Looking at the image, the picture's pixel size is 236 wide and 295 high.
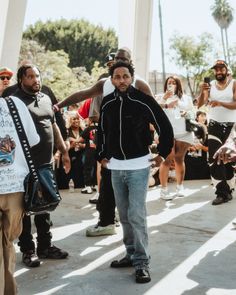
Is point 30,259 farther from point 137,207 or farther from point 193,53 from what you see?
point 193,53

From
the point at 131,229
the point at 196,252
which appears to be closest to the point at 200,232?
the point at 196,252

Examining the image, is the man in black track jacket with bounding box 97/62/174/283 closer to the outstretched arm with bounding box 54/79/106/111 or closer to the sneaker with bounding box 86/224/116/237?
the outstretched arm with bounding box 54/79/106/111

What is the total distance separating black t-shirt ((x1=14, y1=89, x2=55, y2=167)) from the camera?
4043mm

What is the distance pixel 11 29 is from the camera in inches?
286

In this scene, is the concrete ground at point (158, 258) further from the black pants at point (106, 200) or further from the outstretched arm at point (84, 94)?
the outstretched arm at point (84, 94)

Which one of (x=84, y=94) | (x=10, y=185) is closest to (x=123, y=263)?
(x=10, y=185)

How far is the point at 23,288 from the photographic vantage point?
3.60 meters

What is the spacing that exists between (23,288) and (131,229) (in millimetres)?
1038


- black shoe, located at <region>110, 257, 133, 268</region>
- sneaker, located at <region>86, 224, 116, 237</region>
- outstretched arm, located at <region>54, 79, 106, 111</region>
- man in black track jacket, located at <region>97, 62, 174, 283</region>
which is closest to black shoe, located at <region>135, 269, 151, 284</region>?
man in black track jacket, located at <region>97, 62, 174, 283</region>

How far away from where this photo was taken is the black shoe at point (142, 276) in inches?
144

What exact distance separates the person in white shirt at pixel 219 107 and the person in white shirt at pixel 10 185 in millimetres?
4311

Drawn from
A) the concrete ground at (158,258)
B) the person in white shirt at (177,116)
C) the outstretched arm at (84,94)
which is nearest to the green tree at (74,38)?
the person in white shirt at (177,116)

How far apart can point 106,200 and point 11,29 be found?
12.1 feet

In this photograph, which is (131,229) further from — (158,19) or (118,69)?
(158,19)
